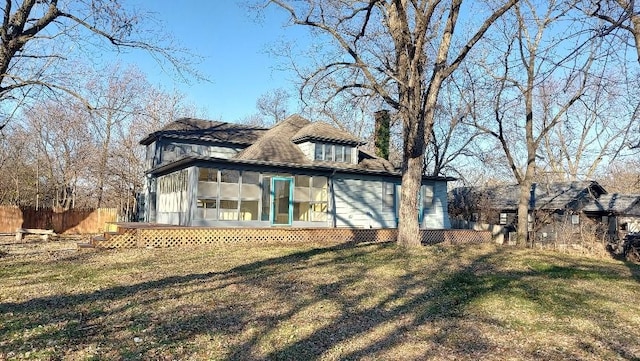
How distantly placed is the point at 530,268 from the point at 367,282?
4.51 metres

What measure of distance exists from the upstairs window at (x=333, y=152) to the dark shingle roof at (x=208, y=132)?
4.39m

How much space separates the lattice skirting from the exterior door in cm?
186

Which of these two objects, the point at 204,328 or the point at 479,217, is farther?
the point at 479,217

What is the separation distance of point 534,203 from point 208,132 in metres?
24.4

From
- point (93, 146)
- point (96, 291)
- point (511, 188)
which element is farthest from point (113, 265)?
point (511, 188)

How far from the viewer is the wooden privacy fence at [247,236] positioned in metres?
14.2

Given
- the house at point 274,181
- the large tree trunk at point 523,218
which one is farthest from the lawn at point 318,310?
the large tree trunk at point 523,218

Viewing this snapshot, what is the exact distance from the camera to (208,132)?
926 inches

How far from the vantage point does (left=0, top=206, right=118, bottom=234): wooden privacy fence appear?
76.5ft

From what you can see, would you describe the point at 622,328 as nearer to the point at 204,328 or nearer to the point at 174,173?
the point at 204,328

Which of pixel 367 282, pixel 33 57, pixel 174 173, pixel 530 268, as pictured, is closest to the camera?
pixel 367 282

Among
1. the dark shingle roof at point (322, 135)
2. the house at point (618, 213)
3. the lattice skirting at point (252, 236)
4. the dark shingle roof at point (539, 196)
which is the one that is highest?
the dark shingle roof at point (322, 135)

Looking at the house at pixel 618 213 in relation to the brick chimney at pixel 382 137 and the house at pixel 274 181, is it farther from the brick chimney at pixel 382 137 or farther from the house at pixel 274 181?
the brick chimney at pixel 382 137

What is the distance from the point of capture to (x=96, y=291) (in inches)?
311
